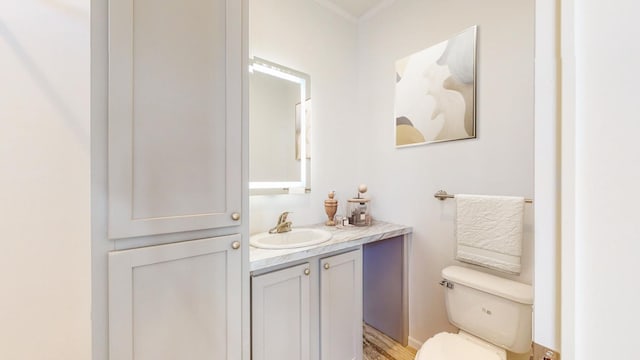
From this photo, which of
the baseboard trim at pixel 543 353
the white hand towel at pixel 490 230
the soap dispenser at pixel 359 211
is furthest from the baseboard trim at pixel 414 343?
the baseboard trim at pixel 543 353

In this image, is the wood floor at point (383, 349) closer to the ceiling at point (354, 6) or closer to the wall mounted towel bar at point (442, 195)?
the wall mounted towel bar at point (442, 195)

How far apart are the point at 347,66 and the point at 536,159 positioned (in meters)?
2.06

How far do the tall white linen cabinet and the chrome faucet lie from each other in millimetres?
569

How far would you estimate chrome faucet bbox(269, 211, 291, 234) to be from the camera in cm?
160

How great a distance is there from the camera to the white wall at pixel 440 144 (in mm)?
1328

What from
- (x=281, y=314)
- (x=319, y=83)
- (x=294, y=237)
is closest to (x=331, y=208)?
(x=294, y=237)

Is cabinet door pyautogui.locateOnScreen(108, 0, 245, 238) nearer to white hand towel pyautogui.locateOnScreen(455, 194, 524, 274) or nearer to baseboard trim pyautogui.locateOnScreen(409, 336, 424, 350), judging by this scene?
white hand towel pyautogui.locateOnScreen(455, 194, 524, 274)

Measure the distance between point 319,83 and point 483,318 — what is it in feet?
5.88
